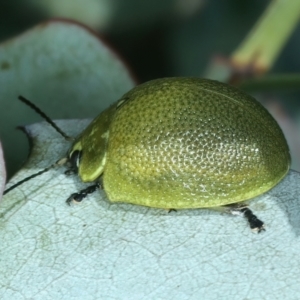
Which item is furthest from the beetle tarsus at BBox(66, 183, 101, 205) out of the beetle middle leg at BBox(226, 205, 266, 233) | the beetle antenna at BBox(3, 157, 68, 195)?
the beetle middle leg at BBox(226, 205, 266, 233)

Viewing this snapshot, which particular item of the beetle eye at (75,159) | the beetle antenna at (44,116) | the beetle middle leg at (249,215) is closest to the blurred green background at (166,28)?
the beetle antenna at (44,116)

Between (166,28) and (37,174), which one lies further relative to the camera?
(166,28)

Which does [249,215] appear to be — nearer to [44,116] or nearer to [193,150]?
[193,150]

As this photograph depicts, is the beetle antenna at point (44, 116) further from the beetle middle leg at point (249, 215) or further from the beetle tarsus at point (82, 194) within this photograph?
the beetle middle leg at point (249, 215)

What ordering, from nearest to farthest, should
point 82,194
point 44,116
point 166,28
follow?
point 82,194, point 44,116, point 166,28

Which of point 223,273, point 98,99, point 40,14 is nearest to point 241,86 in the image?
point 98,99

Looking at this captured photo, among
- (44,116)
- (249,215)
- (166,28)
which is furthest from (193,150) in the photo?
(166,28)

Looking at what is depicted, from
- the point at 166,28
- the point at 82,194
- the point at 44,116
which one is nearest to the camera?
the point at 82,194
